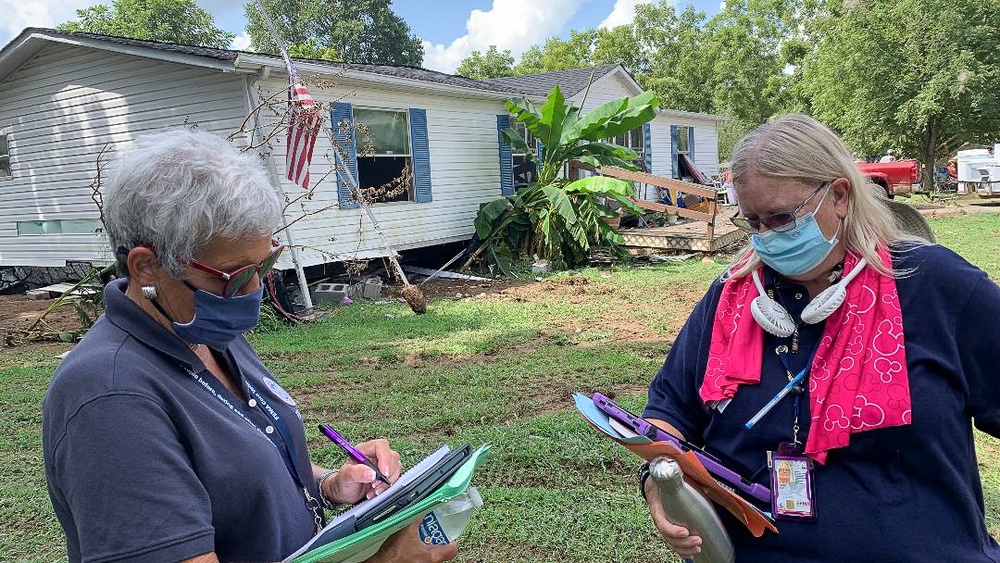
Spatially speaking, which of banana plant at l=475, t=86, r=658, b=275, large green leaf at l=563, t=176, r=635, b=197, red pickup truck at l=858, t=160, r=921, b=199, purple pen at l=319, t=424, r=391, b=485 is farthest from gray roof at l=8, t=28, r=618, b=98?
red pickup truck at l=858, t=160, r=921, b=199

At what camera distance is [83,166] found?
12203 millimetres

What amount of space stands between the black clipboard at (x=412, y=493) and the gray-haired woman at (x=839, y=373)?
638mm

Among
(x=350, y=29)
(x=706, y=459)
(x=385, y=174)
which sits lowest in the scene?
(x=706, y=459)

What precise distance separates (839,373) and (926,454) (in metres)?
0.27

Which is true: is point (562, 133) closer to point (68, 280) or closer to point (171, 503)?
point (68, 280)

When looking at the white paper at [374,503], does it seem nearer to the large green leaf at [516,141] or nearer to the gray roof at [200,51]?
the gray roof at [200,51]

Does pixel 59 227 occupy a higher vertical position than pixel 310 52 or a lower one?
lower

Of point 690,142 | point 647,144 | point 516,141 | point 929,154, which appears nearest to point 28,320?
point 516,141

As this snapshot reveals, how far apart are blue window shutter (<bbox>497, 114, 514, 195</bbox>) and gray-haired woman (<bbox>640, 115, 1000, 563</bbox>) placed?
1267cm

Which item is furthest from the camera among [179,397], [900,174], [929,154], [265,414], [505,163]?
[929,154]

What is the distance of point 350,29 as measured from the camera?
50906mm

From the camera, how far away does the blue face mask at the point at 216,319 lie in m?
1.51

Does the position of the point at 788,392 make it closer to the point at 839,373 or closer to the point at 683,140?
the point at 839,373

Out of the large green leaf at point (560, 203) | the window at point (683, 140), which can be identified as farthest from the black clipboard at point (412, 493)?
the window at point (683, 140)
